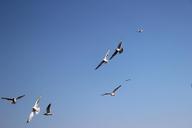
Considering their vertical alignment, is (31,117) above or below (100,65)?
below

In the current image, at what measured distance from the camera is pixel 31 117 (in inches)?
1939

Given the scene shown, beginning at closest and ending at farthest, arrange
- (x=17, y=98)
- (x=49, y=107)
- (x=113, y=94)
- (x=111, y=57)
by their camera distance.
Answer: (x=49, y=107), (x=111, y=57), (x=17, y=98), (x=113, y=94)

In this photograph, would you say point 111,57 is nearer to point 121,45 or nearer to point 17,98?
point 121,45

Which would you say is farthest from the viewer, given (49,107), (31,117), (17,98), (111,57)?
(17,98)

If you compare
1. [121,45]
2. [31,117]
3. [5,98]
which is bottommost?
[31,117]

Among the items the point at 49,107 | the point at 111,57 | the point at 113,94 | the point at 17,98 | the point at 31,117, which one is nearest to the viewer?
the point at 31,117

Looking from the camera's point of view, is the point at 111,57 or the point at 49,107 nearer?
the point at 49,107

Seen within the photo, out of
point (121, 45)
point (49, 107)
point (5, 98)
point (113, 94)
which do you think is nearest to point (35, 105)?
point (49, 107)

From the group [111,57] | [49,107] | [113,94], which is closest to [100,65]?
[111,57]

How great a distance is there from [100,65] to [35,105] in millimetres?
11528

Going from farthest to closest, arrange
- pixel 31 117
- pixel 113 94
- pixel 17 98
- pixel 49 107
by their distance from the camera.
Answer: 1. pixel 113 94
2. pixel 17 98
3. pixel 49 107
4. pixel 31 117

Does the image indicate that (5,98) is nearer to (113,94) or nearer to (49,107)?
(49,107)

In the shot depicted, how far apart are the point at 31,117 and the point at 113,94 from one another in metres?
26.6

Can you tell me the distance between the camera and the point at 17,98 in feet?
206
